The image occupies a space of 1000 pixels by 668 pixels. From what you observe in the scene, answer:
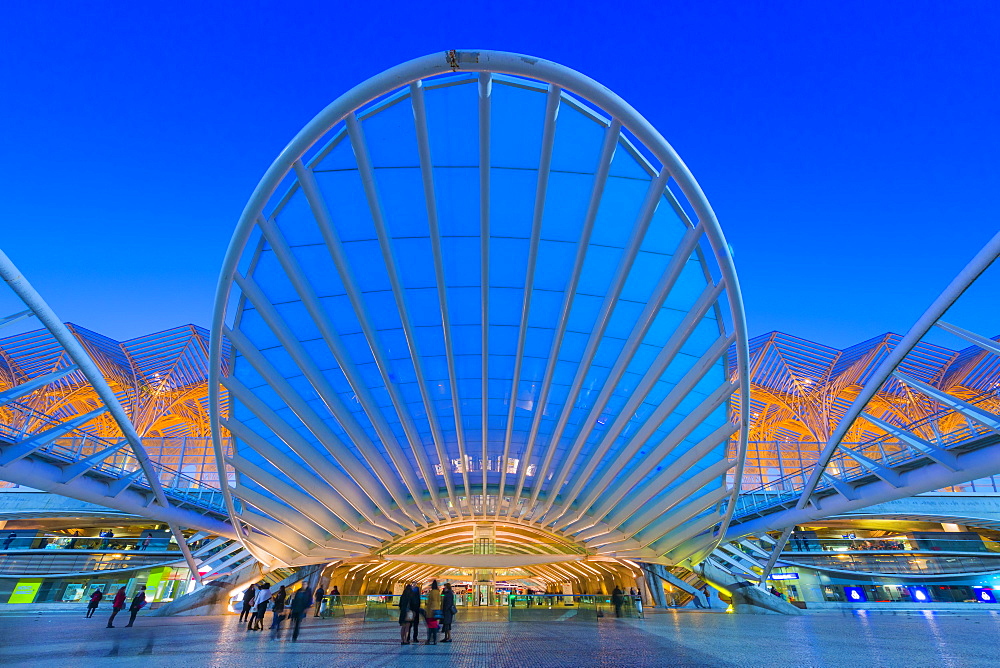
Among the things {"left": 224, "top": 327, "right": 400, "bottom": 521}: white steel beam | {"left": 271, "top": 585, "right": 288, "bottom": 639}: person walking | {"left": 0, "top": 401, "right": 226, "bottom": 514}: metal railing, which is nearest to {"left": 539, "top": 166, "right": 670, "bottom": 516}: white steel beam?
{"left": 224, "top": 327, "right": 400, "bottom": 521}: white steel beam

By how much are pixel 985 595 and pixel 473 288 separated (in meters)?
44.7

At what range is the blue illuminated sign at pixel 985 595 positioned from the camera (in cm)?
3558

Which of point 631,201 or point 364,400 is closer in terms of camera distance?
point 631,201

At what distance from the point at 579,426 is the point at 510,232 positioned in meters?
10.7

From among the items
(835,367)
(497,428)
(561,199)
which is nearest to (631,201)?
(561,199)

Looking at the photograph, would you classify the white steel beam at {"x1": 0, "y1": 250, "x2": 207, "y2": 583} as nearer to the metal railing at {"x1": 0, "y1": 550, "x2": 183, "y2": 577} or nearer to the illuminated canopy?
the illuminated canopy

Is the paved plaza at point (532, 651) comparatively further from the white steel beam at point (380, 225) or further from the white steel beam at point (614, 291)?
the white steel beam at point (380, 225)

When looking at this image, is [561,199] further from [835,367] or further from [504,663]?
[835,367]

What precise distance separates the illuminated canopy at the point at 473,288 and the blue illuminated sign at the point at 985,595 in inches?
1136

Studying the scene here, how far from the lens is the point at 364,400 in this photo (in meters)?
16.8

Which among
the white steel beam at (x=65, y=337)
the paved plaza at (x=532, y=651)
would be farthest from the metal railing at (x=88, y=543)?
the paved plaza at (x=532, y=651)

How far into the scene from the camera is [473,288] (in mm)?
14094

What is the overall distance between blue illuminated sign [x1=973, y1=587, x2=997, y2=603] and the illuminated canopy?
28.8 meters

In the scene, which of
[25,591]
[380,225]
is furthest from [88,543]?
[380,225]
